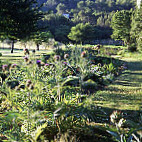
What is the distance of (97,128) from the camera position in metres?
2.40

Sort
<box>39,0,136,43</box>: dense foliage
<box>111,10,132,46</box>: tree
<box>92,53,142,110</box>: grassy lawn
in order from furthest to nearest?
<box>39,0,136,43</box>: dense foliage → <box>111,10,132,46</box>: tree → <box>92,53,142,110</box>: grassy lawn

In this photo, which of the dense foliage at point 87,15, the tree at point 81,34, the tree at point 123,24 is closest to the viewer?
the tree at point 123,24

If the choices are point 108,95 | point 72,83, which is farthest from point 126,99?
point 72,83

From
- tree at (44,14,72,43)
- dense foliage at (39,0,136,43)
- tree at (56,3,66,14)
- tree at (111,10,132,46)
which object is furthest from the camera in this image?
tree at (56,3,66,14)

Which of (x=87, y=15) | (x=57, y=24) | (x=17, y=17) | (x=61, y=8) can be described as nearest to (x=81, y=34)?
(x=57, y=24)

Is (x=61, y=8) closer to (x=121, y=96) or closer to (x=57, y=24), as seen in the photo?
(x=57, y=24)

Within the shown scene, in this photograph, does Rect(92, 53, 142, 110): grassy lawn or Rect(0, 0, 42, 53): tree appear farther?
Rect(0, 0, 42, 53): tree

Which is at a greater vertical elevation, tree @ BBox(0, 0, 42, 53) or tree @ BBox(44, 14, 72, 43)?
tree @ BBox(44, 14, 72, 43)

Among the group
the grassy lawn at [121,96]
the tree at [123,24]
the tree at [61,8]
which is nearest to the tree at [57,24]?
the tree at [123,24]

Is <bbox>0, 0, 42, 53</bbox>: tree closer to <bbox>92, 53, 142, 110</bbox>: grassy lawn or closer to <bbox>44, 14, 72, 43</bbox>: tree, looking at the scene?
<bbox>92, 53, 142, 110</bbox>: grassy lawn

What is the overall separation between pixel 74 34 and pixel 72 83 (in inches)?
1380

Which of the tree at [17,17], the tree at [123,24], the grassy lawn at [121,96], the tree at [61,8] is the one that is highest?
the tree at [61,8]

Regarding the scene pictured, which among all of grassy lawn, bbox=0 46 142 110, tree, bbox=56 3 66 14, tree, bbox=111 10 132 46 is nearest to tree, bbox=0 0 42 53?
grassy lawn, bbox=0 46 142 110

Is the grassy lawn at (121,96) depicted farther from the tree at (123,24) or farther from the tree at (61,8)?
the tree at (61,8)
